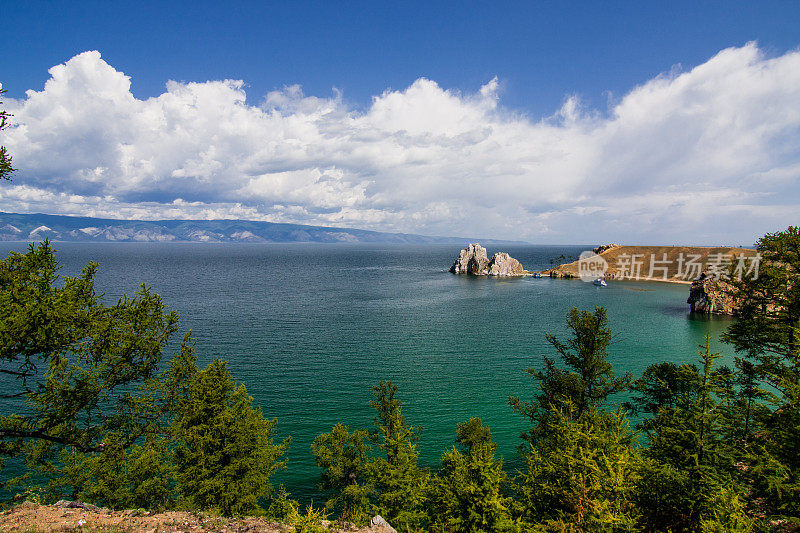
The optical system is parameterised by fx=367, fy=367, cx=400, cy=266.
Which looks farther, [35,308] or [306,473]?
[306,473]

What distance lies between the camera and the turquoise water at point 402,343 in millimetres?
43781

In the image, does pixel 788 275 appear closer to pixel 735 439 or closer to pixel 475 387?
pixel 735 439

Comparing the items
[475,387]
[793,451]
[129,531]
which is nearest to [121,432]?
[129,531]

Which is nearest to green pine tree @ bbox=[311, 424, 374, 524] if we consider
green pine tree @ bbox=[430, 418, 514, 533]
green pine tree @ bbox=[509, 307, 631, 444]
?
green pine tree @ bbox=[430, 418, 514, 533]

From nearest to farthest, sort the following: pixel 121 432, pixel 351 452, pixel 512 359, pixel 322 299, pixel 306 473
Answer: pixel 121 432, pixel 351 452, pixel 306 473, pixel 512 359, pixel 322 299

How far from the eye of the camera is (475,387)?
2024 inches

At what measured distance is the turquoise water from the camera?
43.8m

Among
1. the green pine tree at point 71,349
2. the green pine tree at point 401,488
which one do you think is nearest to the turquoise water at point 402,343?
the green pine tree at point 401,488

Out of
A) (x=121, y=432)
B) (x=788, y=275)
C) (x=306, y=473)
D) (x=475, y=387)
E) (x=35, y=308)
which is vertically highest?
(x=788, y=275)

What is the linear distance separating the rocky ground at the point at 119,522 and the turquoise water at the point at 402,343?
577 inches

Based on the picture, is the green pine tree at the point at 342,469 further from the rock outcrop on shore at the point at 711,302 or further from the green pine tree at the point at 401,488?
the rock outcrop on shore at the point at 711,302

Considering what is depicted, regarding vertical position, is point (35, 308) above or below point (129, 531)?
above

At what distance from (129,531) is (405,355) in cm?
4978

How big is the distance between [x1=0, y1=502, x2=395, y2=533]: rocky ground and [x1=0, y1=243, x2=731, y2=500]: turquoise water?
14.7 metres
